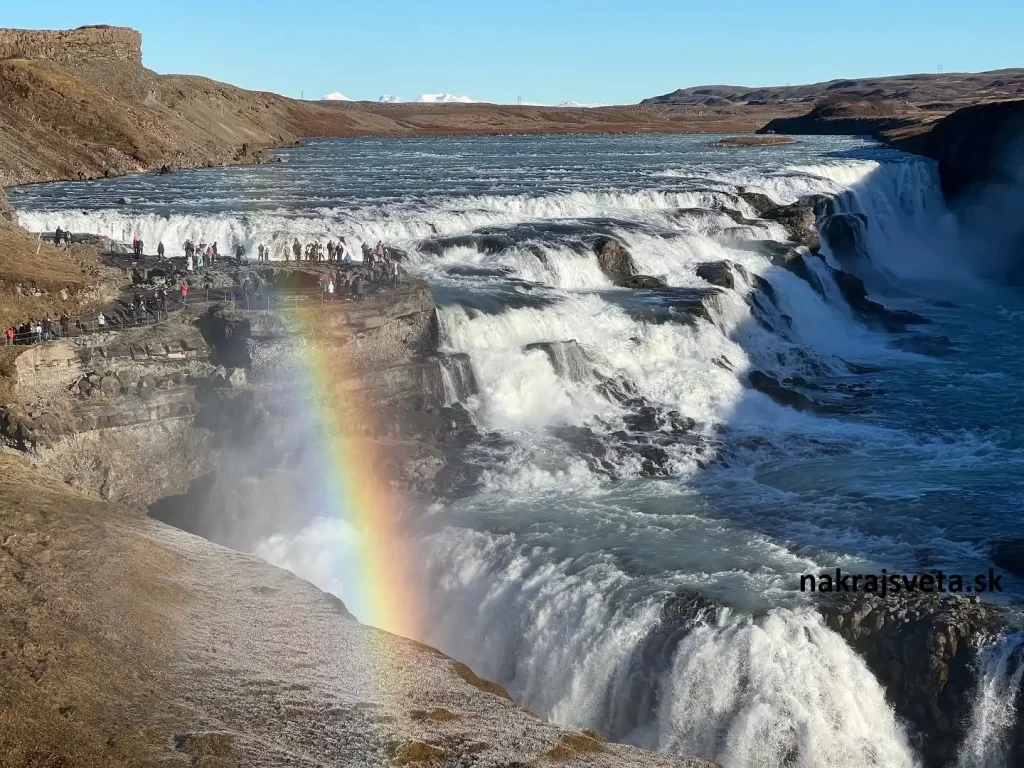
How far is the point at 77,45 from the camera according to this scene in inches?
3565

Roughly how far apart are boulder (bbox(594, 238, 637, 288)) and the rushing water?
13.4 inches

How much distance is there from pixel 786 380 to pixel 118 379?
778 inches

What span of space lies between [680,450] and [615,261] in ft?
42.9

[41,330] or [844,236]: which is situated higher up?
[844,236]

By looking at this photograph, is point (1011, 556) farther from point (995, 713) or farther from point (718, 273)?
point (718, 273)

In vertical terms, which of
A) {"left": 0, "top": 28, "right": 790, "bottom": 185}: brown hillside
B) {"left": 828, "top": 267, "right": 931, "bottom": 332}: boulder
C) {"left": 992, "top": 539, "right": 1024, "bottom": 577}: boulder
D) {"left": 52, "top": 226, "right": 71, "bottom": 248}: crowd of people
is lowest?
{"left": 992, "top": 539, "right": 1024, "bottom": 577}: boulder

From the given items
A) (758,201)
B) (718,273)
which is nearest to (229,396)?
(718,273)

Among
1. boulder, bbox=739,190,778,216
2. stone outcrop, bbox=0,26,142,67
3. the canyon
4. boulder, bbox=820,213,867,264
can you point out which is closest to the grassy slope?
stone outcrop, bbox=0,26,142,67

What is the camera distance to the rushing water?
16.2 m

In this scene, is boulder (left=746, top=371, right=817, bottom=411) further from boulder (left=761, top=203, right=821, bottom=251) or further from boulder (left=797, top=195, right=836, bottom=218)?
boulder (left=797, top=195, right=836, bottom=218)

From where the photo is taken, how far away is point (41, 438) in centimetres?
2152

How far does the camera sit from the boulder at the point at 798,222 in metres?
47.3

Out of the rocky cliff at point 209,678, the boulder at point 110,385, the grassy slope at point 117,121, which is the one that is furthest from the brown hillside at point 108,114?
the rocky cliff at point 209,678

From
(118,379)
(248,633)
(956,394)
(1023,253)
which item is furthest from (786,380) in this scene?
(1023,253)
